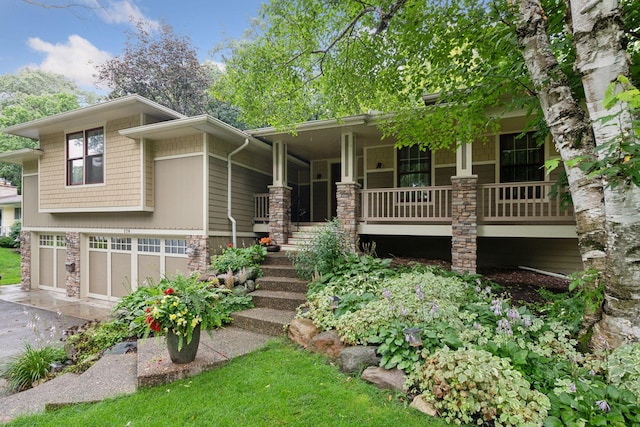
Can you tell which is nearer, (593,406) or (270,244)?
(593,406)

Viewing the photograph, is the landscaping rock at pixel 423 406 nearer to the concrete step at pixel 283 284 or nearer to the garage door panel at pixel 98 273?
the concrete step at pixel 283 284

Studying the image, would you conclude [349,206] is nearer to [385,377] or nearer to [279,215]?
[279,215]

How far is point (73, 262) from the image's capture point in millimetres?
9289

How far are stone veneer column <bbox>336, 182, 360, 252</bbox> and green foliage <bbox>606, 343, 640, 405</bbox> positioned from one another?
4.92m

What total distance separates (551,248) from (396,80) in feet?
18.8

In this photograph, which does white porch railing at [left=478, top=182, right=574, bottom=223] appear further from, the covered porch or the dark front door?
the dark front door

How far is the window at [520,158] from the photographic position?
7254mm

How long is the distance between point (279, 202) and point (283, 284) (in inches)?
109

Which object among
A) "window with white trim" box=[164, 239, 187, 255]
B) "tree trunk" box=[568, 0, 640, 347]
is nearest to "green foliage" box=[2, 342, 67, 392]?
"window with white trim" box=[164, 239, 187, 255]

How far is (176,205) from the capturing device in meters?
7.60

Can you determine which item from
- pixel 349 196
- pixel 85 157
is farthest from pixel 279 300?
pixel 85 157

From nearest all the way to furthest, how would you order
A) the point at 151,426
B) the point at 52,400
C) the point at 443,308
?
the point at 151,426 → the point at 52,400 → the point at 443,308

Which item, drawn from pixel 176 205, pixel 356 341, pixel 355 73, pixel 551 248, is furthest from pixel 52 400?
pixel 551 248

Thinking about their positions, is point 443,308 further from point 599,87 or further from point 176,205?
point 176,205
